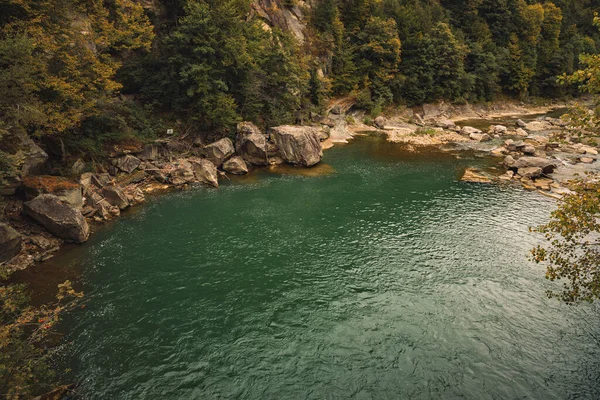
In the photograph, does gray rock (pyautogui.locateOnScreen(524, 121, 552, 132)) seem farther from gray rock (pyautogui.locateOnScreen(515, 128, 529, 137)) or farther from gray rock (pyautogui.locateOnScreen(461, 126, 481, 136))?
gray rock (pyautogui.locateOnScreen(461, 126, 481, 136))

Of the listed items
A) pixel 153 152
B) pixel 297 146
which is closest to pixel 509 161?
pixel 297 146

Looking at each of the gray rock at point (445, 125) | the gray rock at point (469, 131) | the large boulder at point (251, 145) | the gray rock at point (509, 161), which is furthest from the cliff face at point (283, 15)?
the gray rock at point (509, 161)

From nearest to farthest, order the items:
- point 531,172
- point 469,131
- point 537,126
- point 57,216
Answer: point 57,216, point 531,172, point 469,131, point 537,126

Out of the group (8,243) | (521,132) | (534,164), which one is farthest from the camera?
(521,132)

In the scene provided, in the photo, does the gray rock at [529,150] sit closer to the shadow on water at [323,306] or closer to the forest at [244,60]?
the shadow on water at [323,306]

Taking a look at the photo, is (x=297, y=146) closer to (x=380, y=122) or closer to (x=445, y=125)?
(x=380, y=122)

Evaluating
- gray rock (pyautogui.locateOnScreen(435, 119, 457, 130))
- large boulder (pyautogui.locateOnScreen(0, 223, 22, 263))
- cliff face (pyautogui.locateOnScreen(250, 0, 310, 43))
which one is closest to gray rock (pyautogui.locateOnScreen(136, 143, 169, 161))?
large boulder (pyautogui.locateOnScreen(0, 223, 22, 263))
